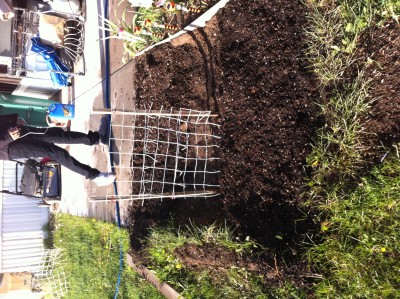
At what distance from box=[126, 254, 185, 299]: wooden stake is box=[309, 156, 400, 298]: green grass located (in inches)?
57.8

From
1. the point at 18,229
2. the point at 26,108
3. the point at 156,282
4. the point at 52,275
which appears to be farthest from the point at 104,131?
the point at 18,229

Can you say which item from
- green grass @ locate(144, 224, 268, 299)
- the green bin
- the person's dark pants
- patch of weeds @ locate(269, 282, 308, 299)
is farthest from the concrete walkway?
patch of weeds @ locate(269, 282, 308, 299)

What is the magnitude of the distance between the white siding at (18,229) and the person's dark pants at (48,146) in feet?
9.69

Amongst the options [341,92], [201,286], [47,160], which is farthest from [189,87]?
[47,160]

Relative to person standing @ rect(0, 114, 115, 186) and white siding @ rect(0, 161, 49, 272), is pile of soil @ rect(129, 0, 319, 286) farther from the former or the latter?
white siding @ rect(0, 161, 49, 272)

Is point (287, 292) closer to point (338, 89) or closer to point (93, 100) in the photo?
point (338, 89)

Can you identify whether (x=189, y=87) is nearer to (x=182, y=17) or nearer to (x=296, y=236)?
(x=182, y=17)

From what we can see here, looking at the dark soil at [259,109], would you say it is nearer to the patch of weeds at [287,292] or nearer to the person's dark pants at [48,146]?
the patch of weeds at [287,292]

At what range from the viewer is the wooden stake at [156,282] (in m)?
3.71

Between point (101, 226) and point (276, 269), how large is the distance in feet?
10.0

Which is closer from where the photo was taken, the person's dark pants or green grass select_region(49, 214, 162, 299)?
the person's dark pants

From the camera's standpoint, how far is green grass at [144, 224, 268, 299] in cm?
309

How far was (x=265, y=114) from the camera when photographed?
312 cm

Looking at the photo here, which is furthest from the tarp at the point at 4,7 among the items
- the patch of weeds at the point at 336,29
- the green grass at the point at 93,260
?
the patch of weeds at the point at 336,29
